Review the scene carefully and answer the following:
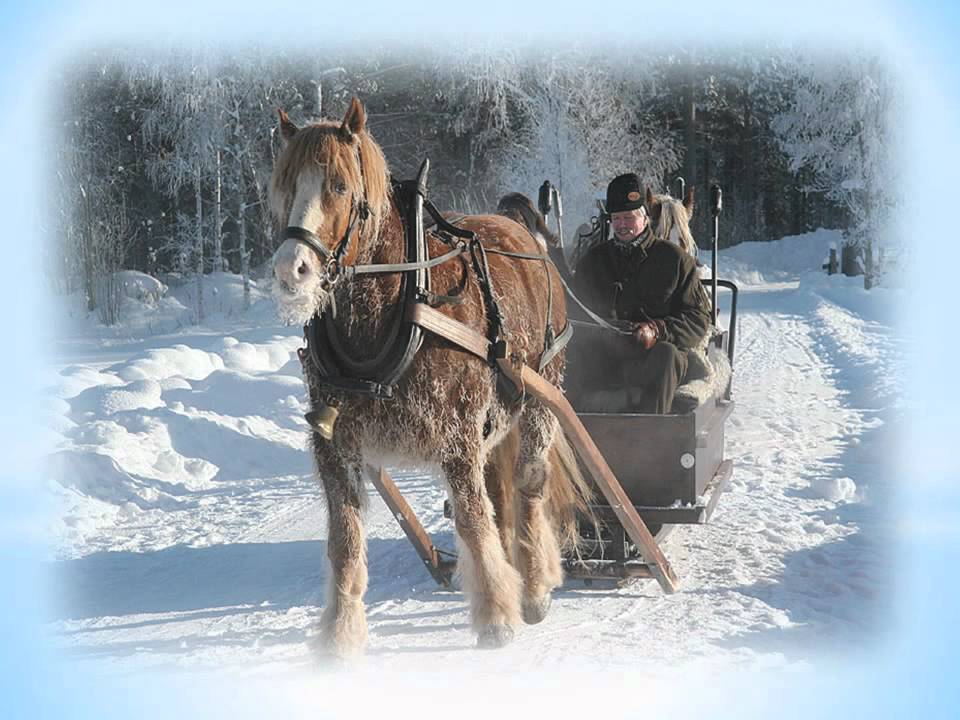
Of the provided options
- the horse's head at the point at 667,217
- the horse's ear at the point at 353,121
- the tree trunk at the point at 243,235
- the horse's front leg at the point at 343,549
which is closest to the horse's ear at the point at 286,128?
the horse's ear at the point at 353,121

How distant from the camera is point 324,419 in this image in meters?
3.45

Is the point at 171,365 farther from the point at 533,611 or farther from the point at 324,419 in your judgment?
the point at 324,419

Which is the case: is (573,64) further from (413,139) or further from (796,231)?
(796,231)

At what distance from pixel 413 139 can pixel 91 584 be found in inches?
351

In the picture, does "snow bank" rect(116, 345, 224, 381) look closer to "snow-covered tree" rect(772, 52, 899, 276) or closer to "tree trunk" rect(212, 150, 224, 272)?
"tree trunk" rect(212, 150, 224, 272)

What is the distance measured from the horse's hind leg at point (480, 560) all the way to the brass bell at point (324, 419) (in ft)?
1.69

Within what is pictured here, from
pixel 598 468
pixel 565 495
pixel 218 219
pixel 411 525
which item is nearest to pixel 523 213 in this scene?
pixel 565 495

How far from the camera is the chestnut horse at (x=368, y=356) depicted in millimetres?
3209

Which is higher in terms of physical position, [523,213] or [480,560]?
[523,213]

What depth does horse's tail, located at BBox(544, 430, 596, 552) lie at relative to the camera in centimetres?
472

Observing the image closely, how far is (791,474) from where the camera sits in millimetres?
6848

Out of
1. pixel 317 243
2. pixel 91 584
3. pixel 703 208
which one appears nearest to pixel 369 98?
pixel 91 584

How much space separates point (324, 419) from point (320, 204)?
811 mm

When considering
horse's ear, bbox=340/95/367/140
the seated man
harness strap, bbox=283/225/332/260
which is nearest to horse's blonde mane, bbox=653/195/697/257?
the seated man
